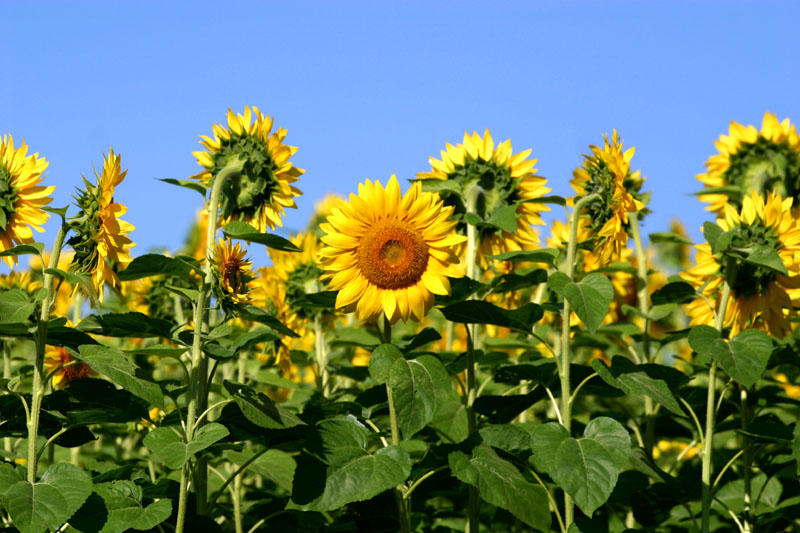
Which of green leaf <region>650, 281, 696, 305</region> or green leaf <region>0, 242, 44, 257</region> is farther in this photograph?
green leaf <region>650, 281, 696, 305</region>

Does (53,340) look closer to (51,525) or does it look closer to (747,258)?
(51,525)

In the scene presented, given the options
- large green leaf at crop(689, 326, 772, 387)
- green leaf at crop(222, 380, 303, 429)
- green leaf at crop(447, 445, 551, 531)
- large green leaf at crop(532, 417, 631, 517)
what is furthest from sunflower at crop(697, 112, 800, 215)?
green leaf at crop(222, 380, 303, 429)

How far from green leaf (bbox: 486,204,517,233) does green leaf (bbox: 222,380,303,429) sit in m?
0.85

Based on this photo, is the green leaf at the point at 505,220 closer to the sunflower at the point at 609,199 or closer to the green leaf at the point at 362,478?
the sunflower at the point at 609,199

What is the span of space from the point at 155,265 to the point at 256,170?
21.3 inches

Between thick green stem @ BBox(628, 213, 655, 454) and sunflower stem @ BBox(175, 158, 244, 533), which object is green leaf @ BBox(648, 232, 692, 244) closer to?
thick green stem @ BBox(628, 213, 655, 454)

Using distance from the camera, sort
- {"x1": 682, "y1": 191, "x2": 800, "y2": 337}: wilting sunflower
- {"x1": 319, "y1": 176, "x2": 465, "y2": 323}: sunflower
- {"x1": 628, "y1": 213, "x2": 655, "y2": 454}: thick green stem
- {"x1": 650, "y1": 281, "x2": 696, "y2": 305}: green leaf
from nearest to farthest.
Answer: {"x1": 319, "y1": 176, "x2": 465, "y2": 323}: sunflower
{"x1": 682, "y1": 191, "x2": 800, "y2": 337}: wilting sunflower
{"x1": 650, "y1": 281, "x2": 696, "y2": 305}: green leaf
{"x1": 628, "y1": 213, "x2": 655, "y2": 454}: thick green stem

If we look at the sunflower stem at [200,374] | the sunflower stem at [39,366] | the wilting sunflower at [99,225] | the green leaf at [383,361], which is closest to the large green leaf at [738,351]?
the green leaf at [383,361]

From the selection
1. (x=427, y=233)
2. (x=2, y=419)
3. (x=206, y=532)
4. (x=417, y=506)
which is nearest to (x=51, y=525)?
(x=206, y=532)

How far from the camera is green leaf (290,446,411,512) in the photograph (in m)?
2.61

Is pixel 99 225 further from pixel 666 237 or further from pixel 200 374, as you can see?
pixel 666 237

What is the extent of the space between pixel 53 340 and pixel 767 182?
9.43 feet

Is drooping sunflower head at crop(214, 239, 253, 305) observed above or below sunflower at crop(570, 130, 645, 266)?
below

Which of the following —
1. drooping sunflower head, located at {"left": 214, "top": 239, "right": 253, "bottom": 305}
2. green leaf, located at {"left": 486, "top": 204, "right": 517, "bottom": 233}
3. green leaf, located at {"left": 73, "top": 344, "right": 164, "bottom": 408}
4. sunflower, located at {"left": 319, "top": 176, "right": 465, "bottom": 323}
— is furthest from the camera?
green leaf, located at {"left": 486, "top": 204, "right": 517, "bottom": 233}
